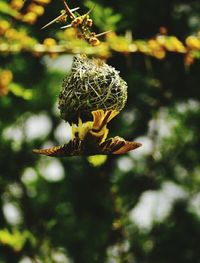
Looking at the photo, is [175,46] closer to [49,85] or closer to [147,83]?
[147,83]

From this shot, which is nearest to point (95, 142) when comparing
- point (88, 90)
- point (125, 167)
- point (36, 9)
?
point (88, 90)

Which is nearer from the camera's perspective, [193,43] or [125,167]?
[193,43]

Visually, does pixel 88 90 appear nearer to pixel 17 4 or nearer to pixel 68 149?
pixel 68 149

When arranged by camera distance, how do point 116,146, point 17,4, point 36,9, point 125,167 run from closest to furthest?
1. point 116,146
2. point 17,4
3. point 36,9
4. point 125,167

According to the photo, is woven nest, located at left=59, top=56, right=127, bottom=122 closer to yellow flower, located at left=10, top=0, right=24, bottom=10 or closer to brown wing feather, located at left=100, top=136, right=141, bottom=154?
brown wing feather, located at left=100, top=136, right=141, bottom=154

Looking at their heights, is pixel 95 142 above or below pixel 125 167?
below

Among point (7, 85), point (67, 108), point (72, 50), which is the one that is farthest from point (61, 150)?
point (7, 85)

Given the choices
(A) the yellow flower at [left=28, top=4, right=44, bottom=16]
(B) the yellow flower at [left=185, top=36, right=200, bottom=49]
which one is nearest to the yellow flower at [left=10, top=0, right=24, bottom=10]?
(A) the yellow flower at [left=28, top=4, right=44, bottom=16]
